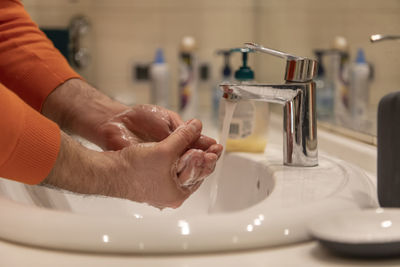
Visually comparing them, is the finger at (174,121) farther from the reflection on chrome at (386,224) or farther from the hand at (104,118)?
the reflection on chrome at (386,224)

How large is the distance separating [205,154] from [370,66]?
0.53 m

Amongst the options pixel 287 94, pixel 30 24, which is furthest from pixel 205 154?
pixel 30 24

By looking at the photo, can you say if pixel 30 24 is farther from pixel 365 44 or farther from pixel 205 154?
pixel 365 44

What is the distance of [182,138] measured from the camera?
0.64 meters

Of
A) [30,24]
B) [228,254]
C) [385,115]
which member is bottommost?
[228,254]

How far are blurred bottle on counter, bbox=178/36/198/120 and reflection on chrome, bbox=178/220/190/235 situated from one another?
1078mm

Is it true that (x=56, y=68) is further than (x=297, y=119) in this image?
Yes

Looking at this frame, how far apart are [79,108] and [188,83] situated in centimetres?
74

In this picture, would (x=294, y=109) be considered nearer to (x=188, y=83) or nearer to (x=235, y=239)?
(x=235, y=239)

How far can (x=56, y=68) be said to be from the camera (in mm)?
893

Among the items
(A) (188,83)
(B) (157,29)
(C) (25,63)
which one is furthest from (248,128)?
(B) (157,29)

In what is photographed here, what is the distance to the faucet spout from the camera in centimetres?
74

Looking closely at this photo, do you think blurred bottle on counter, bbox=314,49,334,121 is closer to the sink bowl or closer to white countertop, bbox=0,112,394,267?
the sink bowl

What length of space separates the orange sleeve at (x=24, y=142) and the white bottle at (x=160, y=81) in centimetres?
103
